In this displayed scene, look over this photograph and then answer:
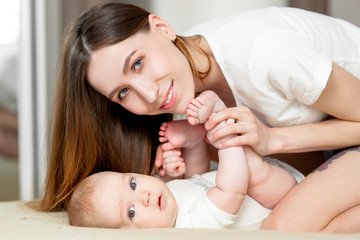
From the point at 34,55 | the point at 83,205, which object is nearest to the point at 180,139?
the point at 83,205

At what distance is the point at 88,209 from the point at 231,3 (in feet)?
6.65

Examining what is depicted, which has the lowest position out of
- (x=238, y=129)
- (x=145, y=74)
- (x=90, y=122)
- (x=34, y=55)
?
(x=34, y=55)

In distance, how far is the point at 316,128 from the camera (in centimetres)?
160

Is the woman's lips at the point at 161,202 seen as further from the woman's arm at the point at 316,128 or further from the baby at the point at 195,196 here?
the woman's arm at the point at 316,128

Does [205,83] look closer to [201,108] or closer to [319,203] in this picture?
[201,108]

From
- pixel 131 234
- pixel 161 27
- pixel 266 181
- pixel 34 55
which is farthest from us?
pixel 34 55

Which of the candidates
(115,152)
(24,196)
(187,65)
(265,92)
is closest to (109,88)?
(187,65)

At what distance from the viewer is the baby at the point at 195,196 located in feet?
4.57

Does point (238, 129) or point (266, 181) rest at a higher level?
point (238, 129)

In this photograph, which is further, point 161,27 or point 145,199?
point 161,27

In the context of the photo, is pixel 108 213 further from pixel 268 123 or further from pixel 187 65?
pixel 268 123

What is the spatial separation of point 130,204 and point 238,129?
0.39 m

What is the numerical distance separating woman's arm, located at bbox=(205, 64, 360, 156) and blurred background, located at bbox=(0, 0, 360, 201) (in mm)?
1130

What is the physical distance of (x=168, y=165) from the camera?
5.34ft
